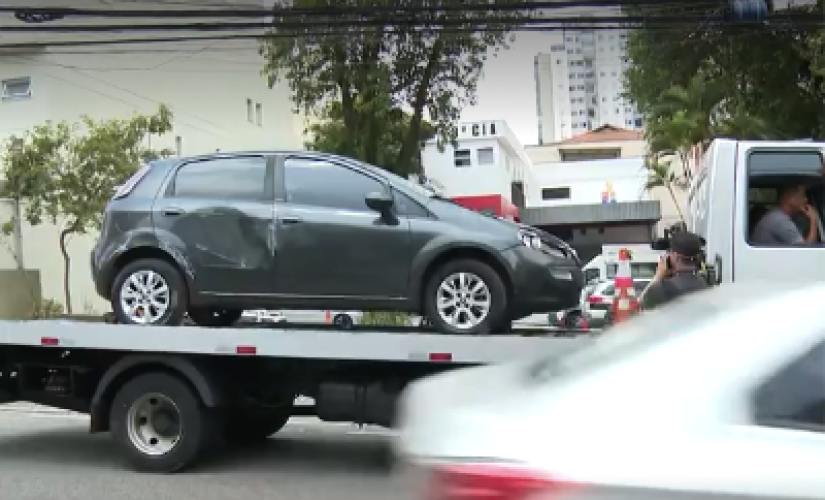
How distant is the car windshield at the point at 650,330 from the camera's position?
2715 mm

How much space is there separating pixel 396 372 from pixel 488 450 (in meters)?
4.29

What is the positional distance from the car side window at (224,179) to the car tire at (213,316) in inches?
35.8

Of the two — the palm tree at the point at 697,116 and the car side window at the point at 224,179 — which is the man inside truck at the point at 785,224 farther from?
the palm tree at the point at 697,116

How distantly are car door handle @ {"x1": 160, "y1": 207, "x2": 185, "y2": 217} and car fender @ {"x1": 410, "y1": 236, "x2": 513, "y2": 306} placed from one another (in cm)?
186

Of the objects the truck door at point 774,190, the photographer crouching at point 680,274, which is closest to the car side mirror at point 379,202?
the photographer crouching at point 680,274

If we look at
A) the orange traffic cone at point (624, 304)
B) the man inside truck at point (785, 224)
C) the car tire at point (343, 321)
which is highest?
the man inside truck at point (785, 224)

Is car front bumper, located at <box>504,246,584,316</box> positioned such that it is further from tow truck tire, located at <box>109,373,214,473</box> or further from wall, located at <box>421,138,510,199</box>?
wall, located at <box>421,138,510,199</box>

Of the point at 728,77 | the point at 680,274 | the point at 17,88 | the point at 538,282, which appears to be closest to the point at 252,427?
the point at 538,282

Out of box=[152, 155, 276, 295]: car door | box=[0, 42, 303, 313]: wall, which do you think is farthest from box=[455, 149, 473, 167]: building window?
box=[152, 155, 276, 295]: car door

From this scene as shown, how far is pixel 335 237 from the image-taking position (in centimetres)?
684

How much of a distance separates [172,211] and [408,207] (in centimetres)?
184

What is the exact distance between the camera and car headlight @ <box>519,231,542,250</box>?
672 cm

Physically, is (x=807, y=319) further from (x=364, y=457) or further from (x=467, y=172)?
(x=467, y=172)

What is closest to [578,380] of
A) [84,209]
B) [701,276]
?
[701,276]
